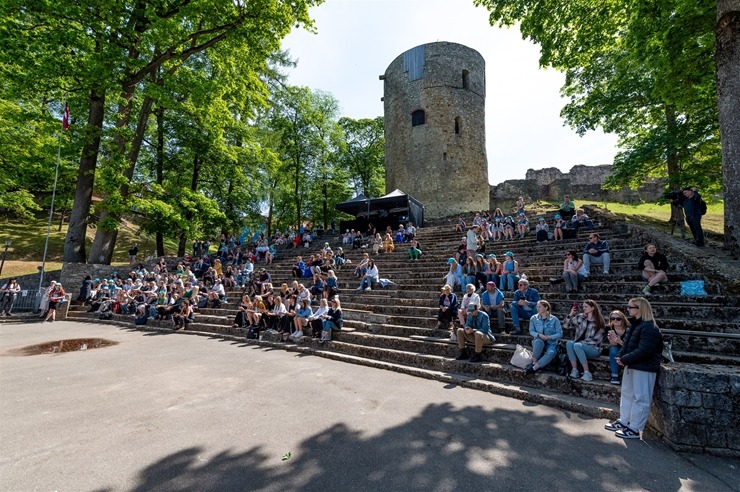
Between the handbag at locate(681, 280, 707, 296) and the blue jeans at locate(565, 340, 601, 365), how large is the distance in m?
2.90

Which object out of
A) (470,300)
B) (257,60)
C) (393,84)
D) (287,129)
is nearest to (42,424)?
(470,300)

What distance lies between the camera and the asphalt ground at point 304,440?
294cm

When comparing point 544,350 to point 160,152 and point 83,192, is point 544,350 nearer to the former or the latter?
point 83,192

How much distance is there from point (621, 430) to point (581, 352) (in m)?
1.36

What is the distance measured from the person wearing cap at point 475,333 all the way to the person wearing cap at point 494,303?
0.70 m

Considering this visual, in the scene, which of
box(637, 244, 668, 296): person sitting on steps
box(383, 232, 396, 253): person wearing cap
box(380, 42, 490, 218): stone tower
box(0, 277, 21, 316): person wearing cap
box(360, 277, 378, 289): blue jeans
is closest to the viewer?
box(637, 244, 668, 296): person sitting on steps

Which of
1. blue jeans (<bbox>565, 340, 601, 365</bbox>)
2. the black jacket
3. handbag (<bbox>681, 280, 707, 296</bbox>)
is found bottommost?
blue jeans (<bbox>565, 340, 601, 365</bbox>)

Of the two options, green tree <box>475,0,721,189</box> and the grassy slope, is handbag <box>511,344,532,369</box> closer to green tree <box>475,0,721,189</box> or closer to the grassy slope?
green tree <box>475,0,721,189</box>

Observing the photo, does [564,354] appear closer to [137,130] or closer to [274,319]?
[274,319]

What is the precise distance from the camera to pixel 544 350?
5508mm

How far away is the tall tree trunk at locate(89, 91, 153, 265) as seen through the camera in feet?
51.6

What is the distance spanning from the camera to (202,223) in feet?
66.1

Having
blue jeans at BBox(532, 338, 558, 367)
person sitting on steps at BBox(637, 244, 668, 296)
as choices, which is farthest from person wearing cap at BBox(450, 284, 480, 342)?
person sitting on steps at BBox(637, 244, 668, 296)

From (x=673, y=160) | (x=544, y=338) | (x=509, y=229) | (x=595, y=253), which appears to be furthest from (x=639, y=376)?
(x=673, y=160)
